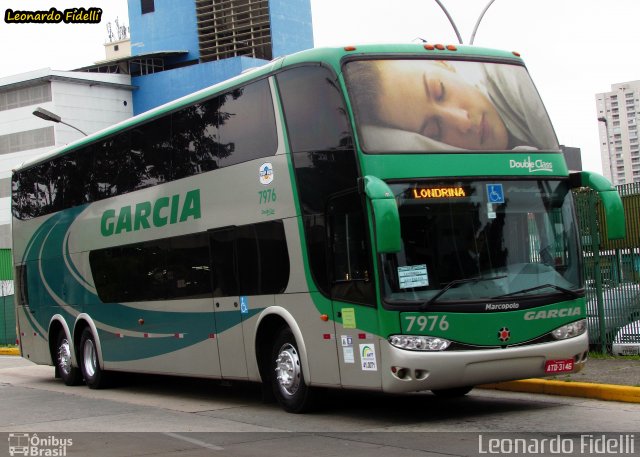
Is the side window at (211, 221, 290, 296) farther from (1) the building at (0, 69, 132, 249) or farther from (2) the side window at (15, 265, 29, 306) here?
(1) the building at (0, 69, 132, 249)

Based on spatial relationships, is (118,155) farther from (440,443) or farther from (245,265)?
(440,443)

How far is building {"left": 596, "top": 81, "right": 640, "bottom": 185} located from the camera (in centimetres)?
6944

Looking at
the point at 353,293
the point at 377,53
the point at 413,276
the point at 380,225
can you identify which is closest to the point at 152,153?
the point at 377,53

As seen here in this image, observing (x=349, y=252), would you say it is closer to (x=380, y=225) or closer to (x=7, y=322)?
(x=380, y=225)

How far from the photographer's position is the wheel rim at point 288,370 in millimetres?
12320

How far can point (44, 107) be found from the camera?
81.0 m

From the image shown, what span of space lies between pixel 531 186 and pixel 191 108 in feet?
18.5

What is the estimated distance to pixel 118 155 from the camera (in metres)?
16.9

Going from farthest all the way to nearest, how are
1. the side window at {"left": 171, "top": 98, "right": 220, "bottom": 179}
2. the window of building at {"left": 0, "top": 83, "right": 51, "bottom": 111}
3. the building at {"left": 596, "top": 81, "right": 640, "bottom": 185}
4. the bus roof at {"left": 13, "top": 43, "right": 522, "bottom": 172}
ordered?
the window of building at {"left": 0, "top": 83, "right": 51, "bottom": 111}, the building at {"left": 596, "top": 81, "right": 640, "bottom": 185}, the side window at {"left": 171, "top": 98, "right": 220, "bottom": 179}, the bus roof at {"left": 13, "top": 43, "right": 522, "bottom": 172}

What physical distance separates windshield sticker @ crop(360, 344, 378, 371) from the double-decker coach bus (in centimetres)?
2

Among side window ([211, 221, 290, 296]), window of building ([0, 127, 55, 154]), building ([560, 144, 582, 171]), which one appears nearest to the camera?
side window ([211, 221, 290, 296])

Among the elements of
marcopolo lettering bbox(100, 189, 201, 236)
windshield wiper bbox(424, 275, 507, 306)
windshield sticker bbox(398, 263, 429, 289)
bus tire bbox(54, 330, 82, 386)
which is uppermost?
marcopolo lettering bbox(100, 189, 201, 236)

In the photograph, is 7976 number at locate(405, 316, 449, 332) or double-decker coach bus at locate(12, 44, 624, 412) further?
double-decker coach bus at locate(12, 44, 624, 412)

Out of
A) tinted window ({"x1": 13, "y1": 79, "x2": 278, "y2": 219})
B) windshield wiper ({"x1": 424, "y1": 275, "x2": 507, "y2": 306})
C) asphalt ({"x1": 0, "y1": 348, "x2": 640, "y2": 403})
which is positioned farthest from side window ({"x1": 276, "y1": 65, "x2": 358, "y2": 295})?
asphalt ({"x1": 0, "y1": 348, "x2": 640, "y2": 403})
